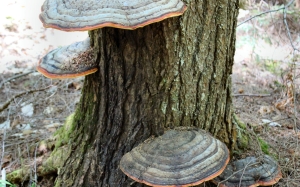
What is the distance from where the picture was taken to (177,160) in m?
2.32

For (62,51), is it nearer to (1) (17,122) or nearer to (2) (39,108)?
(1) (17,122)

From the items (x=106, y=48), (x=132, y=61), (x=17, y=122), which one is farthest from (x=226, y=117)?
(x=17, y=122)

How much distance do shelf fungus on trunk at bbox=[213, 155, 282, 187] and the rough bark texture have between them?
40 cm

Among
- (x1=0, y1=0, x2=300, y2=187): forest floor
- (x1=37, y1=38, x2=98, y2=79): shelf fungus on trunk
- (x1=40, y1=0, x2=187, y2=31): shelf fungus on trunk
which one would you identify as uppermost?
(x1=40, y1=0, x2=187, y2=31): shelf fungus on trunk

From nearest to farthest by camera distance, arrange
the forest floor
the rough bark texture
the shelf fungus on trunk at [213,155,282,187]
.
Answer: the rough bark texture < the shelf fungus on trunk at [213,155,282,187] < the forest floor

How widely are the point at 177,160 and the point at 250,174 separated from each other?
94 cm

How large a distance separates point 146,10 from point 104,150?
1.53 m

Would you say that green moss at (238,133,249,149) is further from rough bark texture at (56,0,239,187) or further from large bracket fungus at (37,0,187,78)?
large bracket fungus at (37,0,187,78)

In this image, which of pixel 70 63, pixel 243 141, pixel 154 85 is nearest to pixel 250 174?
pixel 243 141

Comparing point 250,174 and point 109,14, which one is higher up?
point 109,14

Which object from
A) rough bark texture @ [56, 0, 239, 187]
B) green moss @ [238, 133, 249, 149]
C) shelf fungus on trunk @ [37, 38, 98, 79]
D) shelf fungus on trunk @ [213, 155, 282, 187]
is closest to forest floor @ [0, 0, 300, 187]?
green moss @ [238, 133, 249, 149]

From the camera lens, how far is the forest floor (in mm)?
4086

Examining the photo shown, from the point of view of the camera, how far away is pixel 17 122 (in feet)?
16.6

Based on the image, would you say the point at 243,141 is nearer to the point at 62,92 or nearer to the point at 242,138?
the point at 242,138
